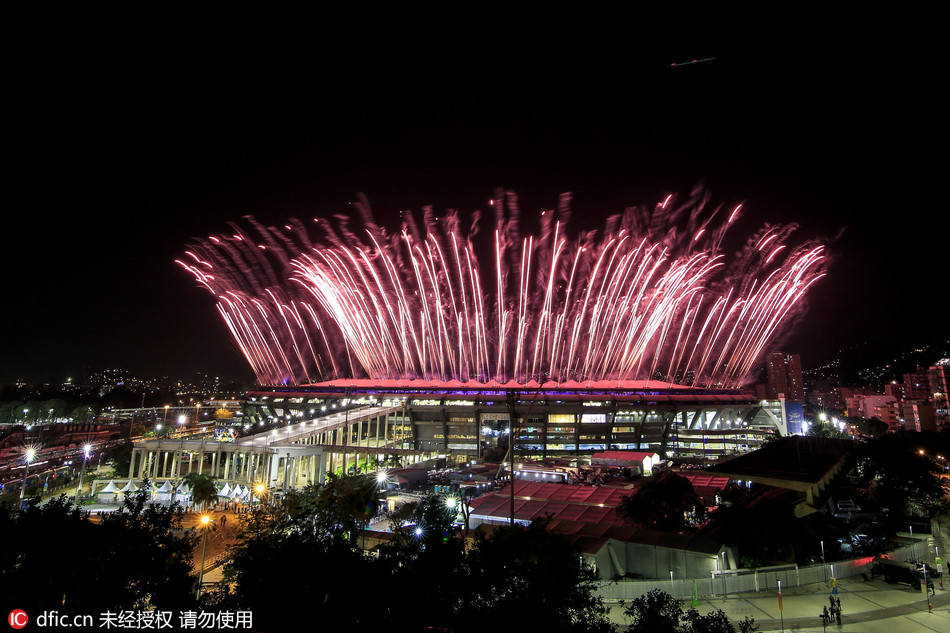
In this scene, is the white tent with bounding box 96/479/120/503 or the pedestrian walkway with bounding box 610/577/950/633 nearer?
the pedestrian walkway with bounding box 610/577/950/633

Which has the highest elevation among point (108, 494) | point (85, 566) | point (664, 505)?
point (85, 566)

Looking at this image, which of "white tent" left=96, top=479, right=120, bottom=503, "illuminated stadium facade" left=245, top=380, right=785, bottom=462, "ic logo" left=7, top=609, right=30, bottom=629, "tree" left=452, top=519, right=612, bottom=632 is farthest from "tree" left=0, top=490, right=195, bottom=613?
"illuminated stadium facade" left=245, top=380, right=785, bottom=462

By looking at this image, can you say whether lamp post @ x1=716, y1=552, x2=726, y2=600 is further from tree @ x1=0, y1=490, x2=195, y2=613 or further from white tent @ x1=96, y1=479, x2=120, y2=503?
white tent @ x1=96, y1=479, x2=120, y2=503

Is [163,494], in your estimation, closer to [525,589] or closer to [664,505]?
[664,505]

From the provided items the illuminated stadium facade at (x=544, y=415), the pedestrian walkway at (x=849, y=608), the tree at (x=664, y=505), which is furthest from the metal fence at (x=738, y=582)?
the illuminated stadium facade at (x=544, y=415)

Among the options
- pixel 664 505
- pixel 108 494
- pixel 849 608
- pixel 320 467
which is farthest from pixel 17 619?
pixel 320 467

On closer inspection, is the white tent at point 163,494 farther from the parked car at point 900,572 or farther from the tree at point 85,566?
the parked car at point 900,572
